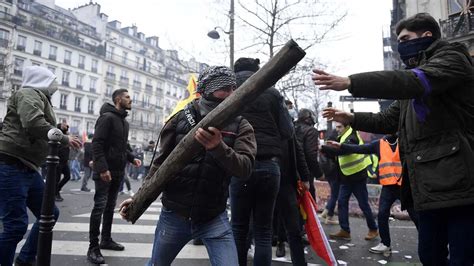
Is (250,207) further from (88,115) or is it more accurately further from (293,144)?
(88,115)

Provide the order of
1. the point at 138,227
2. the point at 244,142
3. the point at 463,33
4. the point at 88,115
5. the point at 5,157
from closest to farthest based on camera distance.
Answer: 1. the point at 244,142
2. the point at 5,157
3. the point at 138,227
4. the point at 463,33
5. the point at 88,115

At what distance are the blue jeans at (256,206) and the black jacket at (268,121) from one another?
214mm

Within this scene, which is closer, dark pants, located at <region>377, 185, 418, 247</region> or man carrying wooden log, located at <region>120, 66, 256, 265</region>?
man carrying wooden log, located at <region>120, 66, 256, 265</region>

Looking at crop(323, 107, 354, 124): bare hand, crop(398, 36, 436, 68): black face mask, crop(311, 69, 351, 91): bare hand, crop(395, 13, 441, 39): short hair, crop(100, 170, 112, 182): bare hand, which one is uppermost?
crop(395, 13, 441, 39): short hair

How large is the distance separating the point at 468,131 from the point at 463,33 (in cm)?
1553

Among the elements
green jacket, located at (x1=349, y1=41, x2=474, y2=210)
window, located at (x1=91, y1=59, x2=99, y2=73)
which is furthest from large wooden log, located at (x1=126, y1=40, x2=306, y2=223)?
window, located at (x1=91, y1=59, x2=99, y2=73)

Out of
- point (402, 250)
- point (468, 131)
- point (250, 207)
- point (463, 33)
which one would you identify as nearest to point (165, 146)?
point (250, 207)

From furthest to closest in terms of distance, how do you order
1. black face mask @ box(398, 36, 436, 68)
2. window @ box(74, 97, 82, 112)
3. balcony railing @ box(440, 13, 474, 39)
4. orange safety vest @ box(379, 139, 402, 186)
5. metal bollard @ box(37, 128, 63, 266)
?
window @ box(74, 97, 82, 112)
balcony railing @ box(440, 13, 474, 39)
orange safety vest @ box(379, 139, 402, 186)
metal bollard @ box(37, 128, 63, 266)
black face mask @ box(398, 36, 436, 68)

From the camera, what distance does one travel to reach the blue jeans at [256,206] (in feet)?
10.5

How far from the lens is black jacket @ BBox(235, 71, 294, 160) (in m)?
3.43

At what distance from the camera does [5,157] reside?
10.4ft

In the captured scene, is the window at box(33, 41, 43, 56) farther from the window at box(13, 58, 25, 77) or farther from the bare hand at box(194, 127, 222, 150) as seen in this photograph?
the bare hand at box(194, 127, 222, 150)

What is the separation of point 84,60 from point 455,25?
56.6 m

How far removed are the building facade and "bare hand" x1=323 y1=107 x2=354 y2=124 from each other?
3794 cm
